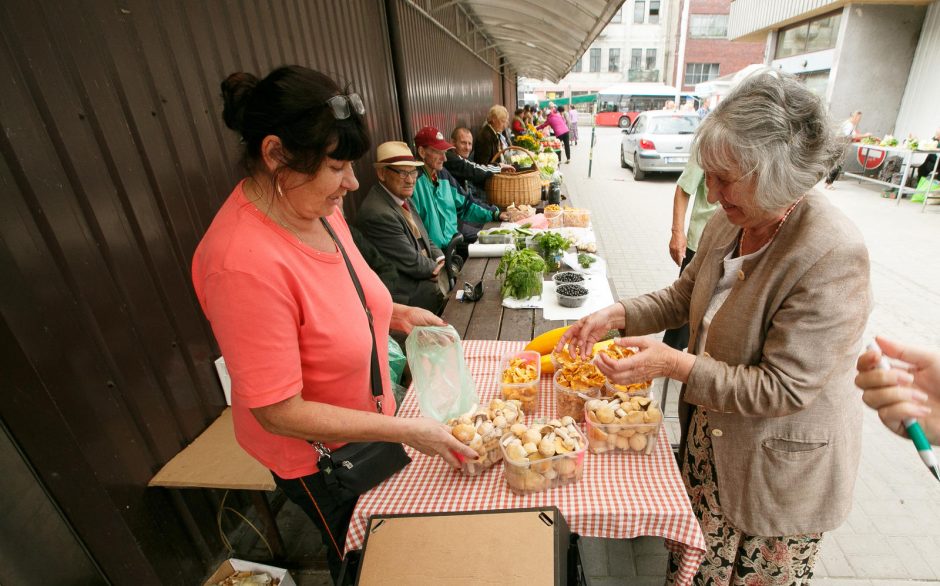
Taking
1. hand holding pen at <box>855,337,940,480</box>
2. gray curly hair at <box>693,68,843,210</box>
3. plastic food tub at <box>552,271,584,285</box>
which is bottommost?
plastic food tub at <box>552,271,584,285</box>

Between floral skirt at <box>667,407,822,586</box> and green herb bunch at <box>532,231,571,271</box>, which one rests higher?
green herb bunch at <box>532,231,571,271</box>

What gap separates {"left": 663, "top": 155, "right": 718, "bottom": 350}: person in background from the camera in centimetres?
337

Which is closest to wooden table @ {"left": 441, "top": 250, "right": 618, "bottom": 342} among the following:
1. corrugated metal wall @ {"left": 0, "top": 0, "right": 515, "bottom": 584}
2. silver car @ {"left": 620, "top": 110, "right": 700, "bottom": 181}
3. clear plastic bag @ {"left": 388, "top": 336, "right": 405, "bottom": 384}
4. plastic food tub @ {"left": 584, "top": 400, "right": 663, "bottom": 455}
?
clear plastic bag @ {"left": 388, "top": 336, "right": 405, "bottom": 384}

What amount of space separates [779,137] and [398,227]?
8.65ft

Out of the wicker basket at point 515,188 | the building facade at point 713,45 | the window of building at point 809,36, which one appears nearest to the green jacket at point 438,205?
the wicker basket at point 515,188

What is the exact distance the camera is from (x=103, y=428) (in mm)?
1680

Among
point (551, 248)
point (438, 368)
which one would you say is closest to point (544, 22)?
point (551, 248)

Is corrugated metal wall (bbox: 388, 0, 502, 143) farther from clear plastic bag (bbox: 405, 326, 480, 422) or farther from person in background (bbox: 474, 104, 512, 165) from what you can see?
clear plastic bag (bbox: 405, 326, 480, 422)

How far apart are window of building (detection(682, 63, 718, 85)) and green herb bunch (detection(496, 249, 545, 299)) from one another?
41777mm

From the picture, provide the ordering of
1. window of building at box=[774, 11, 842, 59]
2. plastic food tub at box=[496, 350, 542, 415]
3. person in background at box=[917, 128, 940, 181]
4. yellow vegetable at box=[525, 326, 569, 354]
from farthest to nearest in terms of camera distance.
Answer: window of building at box=[774, 11, 842, 59] < person in background at box=[917, 128, 940, 181] < yellow vegetable at box=[525, 326, 569, 354] < plastic food tub at box=[496, 350, 542, 415]

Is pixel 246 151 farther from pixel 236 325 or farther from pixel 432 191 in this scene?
pixel 432 191

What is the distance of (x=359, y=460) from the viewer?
151cm

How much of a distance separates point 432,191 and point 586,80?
41.3m

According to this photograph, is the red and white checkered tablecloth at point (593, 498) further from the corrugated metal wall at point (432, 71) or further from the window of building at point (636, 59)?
the window of building at point (636, 59)
